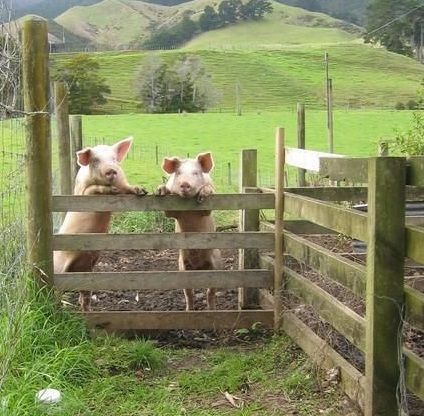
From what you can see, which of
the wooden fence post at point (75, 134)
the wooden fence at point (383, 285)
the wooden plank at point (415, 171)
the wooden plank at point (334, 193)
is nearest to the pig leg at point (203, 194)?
the wooden plank at point (334, 193)

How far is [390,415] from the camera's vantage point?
4320 mm

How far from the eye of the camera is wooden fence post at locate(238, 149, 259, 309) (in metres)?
7.74

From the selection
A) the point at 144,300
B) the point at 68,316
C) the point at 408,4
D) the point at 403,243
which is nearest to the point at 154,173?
the point at 144,300

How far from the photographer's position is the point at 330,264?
212 inches

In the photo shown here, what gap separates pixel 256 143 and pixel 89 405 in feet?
110

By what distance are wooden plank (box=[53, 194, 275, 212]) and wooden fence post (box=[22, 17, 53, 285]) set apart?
7.9 inches

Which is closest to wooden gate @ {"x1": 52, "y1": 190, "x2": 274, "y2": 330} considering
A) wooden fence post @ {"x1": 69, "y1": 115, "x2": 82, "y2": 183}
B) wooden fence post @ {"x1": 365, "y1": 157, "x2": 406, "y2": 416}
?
wooden fence post @ {"x1": 365, "y1": 157, "x2": 406, "y2": 416}

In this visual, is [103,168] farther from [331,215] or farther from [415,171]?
[415,171]

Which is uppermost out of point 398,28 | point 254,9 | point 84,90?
point 254,9

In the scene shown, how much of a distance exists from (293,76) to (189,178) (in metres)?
79.9

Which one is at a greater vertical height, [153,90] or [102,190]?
[153,90]

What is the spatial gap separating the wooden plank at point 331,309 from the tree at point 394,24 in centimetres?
8222

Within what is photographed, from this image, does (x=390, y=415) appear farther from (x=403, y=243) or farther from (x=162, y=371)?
(x=162, y=371)

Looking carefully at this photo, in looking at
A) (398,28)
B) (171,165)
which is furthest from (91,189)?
(398,28)
